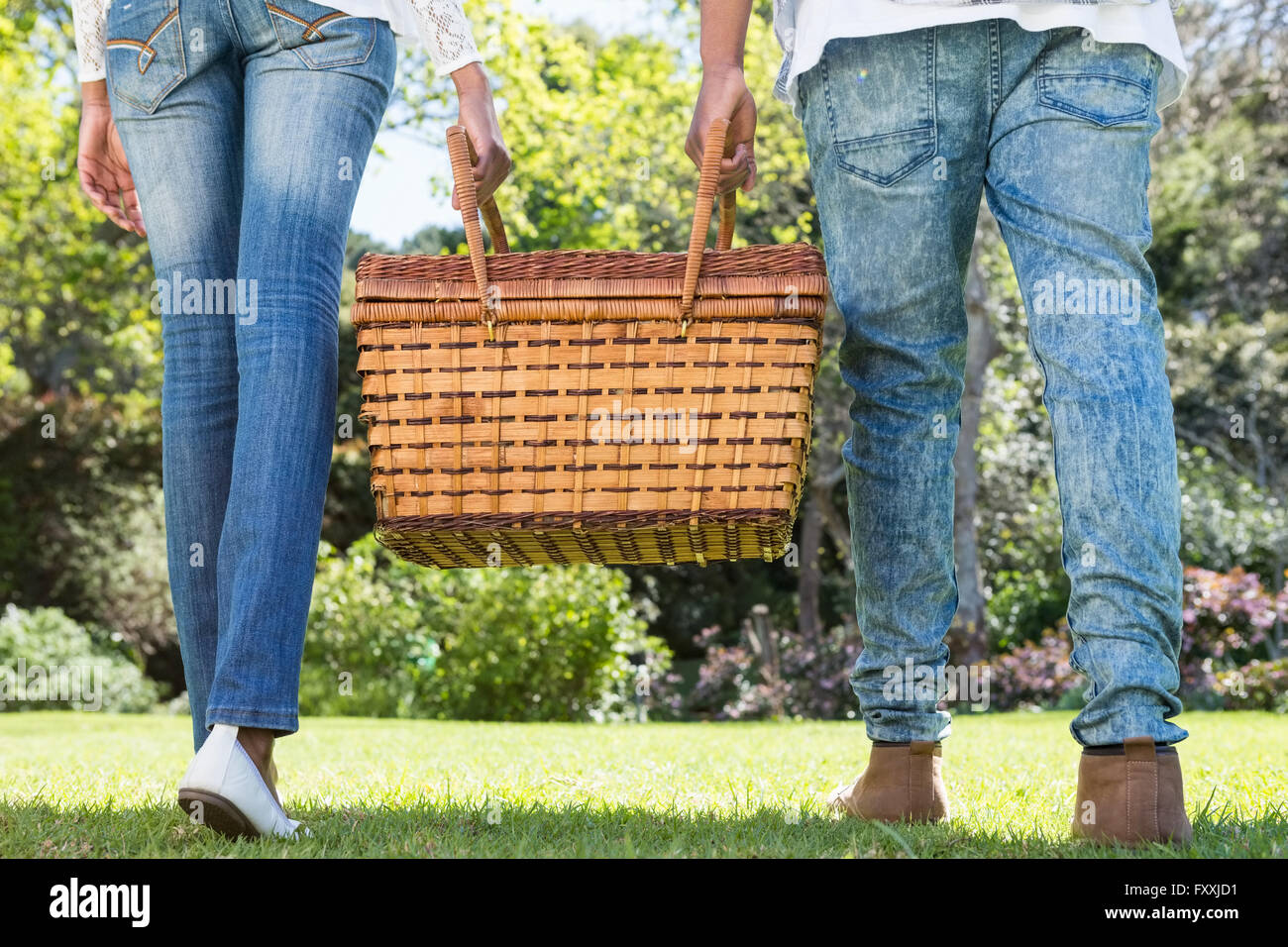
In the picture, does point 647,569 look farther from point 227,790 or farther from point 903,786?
point 227,790

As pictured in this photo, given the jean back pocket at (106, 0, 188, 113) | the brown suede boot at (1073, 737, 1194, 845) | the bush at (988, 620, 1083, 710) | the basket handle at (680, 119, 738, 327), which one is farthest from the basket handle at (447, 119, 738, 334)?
the bush at (988, 620, 1083, 710)

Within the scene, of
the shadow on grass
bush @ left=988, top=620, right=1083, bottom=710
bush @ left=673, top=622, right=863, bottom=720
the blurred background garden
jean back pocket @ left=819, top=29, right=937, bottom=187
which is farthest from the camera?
bush @ left=673, top=622, right=863, bottom=720

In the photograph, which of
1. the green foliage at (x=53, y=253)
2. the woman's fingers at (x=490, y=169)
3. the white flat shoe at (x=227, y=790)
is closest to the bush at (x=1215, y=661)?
the woman's fingers at (x=490, y=169)

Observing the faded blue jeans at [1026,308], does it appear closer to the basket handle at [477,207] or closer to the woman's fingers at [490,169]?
the basket handle at [477,207]

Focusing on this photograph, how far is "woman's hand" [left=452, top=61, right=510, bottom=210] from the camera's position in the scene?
1967 millimetres

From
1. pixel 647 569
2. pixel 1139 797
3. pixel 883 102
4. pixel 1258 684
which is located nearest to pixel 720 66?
pixel 883 102

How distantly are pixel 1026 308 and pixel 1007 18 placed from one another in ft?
1.60

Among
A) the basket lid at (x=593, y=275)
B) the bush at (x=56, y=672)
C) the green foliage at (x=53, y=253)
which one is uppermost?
the green foliage at (x=53, y=253)

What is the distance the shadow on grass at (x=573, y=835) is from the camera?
5.20 feet

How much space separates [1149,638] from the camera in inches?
65.4

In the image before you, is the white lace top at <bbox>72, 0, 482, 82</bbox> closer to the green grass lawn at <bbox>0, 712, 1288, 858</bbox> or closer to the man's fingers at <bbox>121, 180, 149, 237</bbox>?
the man's fingers at <bbox>121, 180, 149, 237</bbox>

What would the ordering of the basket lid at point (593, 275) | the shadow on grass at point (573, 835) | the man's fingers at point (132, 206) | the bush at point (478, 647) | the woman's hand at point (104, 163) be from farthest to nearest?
1. the bush at point (478, 647)
2. the man's fingers at point (132, 206)
3. the woman's hand at point (104, 163)
4. the basket lid at point (593, 275)
5. the shadow on grass at point (573, 835)

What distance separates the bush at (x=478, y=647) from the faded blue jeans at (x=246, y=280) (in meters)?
5.76
